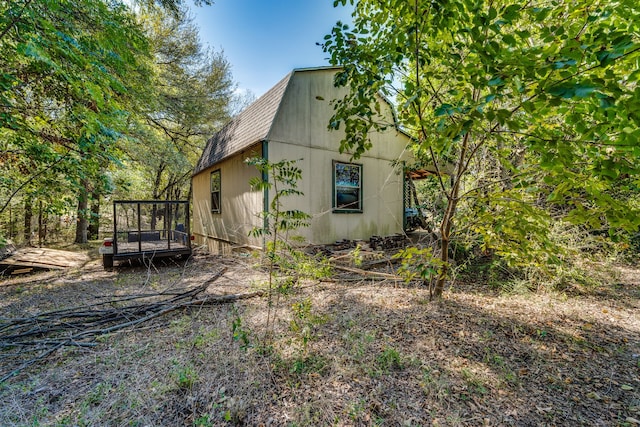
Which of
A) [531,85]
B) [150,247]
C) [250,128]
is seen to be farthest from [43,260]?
[531,85]

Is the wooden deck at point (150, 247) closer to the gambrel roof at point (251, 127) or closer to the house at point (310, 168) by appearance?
the house at point (310, 168)

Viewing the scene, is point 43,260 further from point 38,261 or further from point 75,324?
point 75,324

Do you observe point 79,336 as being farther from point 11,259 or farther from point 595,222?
point 11,259

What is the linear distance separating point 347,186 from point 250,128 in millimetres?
3061

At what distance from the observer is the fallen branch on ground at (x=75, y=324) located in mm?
2887

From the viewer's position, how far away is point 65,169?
4406mm

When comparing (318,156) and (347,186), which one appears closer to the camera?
(318,156)

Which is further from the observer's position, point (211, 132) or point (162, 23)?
point (211, 132)

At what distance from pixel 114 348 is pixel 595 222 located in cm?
468

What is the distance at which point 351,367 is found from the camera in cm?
243

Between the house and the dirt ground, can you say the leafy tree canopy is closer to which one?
the dirt ground

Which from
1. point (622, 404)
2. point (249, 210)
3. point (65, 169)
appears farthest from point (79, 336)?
point (622, 404)

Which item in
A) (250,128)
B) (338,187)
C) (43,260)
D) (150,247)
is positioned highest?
(250,128)

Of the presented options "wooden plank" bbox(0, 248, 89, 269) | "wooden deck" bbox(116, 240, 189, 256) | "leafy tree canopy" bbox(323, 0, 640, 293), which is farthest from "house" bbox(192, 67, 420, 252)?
"wooden plank" bbox(0, 248, 89, 269)
